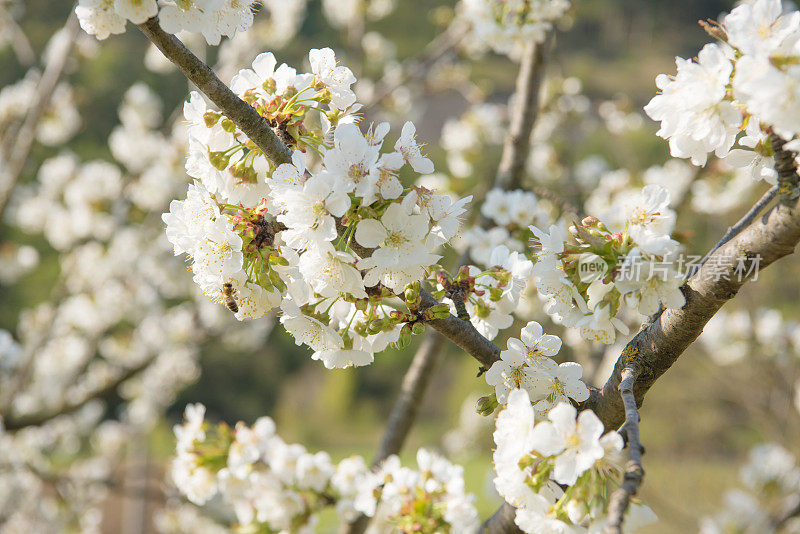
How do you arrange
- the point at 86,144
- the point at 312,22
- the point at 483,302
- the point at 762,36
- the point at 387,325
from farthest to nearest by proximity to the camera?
1. the point at 86,144
2. the point at 312,22
3. the point at 483,302
4. the point at 387,325
5. the point at 762,36

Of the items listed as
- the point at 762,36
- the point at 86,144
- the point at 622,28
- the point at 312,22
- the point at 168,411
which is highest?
the point at 622,28

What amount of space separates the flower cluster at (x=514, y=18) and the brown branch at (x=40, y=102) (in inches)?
53.5

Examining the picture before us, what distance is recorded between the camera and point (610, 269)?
84 centimetres

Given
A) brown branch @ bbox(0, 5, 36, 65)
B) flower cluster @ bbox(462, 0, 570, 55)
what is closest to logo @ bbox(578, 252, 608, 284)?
flower cluster @ bbox(462, 0, 570, 55)

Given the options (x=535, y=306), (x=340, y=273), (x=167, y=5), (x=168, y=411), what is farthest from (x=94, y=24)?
(x=168, y=411)

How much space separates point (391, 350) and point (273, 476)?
701 cm

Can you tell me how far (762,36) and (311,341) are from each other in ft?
2.31

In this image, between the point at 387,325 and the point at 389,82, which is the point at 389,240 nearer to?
the point at 387,325

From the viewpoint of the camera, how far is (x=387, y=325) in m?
0.86

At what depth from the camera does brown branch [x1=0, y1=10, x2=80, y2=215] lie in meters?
2.21

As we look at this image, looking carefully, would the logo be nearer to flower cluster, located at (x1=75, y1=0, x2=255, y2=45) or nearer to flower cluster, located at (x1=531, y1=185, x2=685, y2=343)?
flower cluster, located at (x1=531, y1=185, x2=685, y2=343)

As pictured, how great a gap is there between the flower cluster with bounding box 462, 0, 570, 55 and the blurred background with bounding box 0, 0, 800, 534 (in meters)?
0.26

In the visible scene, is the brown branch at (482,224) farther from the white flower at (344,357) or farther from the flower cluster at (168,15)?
the flower cluster at (168,15)

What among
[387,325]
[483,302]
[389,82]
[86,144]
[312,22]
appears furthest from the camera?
[86,144]
